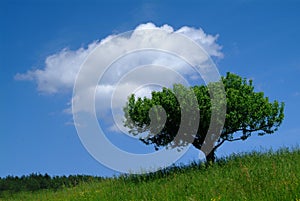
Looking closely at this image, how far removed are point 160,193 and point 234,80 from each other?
814cm

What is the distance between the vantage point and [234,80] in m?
20.5

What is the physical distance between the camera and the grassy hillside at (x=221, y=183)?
11.5m

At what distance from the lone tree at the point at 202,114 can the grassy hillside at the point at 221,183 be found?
129 centimetres

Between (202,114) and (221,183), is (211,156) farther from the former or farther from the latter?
(221,183)

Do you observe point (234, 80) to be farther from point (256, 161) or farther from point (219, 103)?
point (256, 161)

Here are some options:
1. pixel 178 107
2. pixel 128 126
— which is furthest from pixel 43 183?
pixel 178 107

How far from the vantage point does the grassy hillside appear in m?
11.5

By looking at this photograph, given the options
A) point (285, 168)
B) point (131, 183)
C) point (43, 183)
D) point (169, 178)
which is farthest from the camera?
point (43, 183)

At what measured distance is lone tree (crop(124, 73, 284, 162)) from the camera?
64.0 ft

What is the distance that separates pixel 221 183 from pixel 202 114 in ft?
18.4

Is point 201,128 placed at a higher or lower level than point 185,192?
higher

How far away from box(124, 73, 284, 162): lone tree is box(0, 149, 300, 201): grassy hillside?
1290 mm

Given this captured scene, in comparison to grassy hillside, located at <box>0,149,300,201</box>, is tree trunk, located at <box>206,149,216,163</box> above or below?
above

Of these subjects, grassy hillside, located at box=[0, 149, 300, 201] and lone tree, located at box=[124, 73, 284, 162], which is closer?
grassy hillside, located at box=[0, 149, 300, 201]
